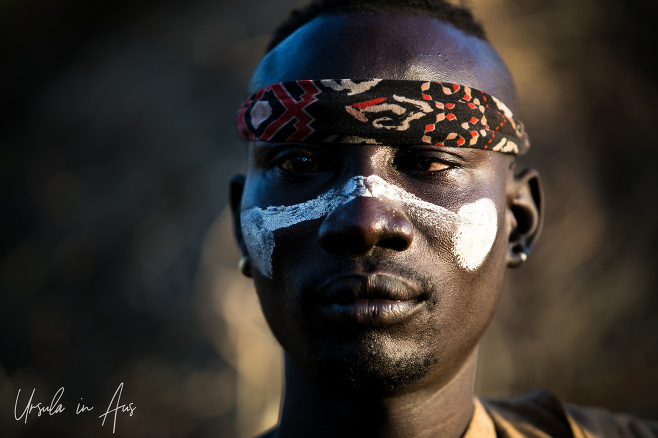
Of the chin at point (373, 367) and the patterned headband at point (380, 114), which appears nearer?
the chin at point (373, 367)

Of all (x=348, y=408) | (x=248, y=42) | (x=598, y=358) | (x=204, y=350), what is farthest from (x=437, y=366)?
(x=248, y=42)

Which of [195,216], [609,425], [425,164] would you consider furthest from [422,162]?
[195,216]

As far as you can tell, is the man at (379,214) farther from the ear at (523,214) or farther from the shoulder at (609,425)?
the shoulder at (609,425)

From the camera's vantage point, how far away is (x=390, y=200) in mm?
1892

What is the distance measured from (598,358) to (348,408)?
16.4ft

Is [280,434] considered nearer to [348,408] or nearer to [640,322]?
[348,408]

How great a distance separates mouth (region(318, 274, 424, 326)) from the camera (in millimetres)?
1808

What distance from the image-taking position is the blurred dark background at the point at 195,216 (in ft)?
19.5

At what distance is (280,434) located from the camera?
7.58 ft

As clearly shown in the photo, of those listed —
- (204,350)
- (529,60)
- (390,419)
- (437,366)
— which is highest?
(437,366)

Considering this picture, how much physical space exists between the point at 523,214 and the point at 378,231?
2.79 ft

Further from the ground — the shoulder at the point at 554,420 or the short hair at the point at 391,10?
the short hair at the point at 391,10
